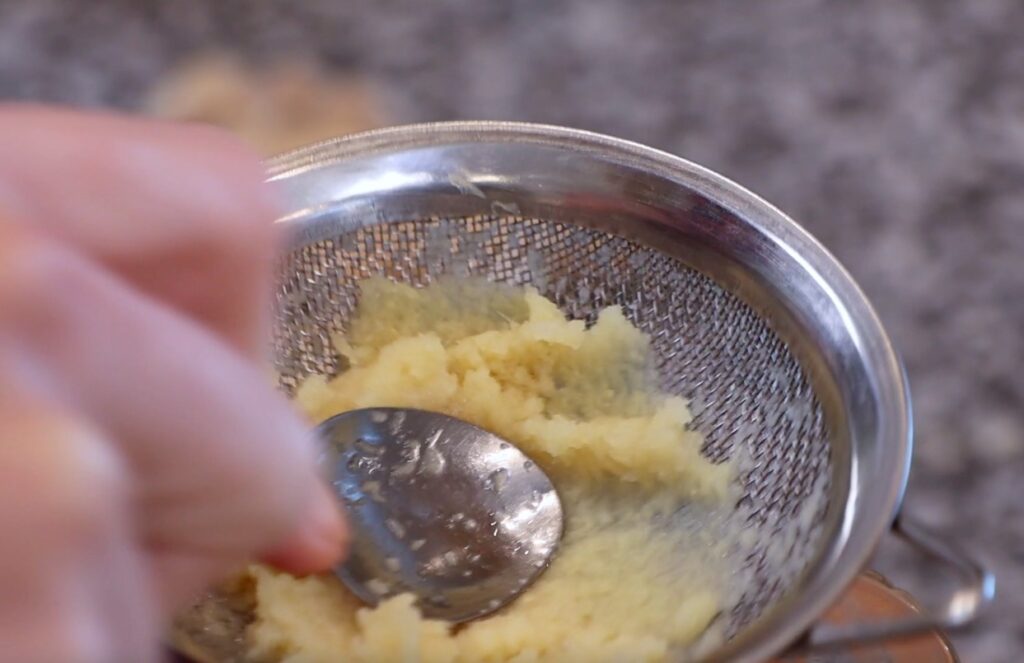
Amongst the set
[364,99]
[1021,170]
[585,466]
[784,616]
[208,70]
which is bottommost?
[784,616]

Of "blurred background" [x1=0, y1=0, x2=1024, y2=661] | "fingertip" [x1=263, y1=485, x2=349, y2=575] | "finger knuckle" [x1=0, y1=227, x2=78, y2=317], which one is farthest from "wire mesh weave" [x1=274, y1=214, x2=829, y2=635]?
"blurred background" [x1=0, y1=0, x2=1024, y2=661]

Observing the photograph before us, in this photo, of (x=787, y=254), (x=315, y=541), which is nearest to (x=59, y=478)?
(x=315, y=541)

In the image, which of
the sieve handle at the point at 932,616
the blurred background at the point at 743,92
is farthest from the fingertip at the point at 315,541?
the blurred background at the point at 743,92

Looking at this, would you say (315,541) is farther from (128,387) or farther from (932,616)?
(932,616)

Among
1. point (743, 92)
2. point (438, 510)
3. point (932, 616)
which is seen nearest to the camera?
point (932, 616)

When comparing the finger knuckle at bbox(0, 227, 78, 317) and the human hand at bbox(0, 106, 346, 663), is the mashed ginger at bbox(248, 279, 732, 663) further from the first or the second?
the finger knuckle at bbox(0, 227, 78, 317)

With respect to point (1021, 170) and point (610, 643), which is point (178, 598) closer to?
point (610, 643)

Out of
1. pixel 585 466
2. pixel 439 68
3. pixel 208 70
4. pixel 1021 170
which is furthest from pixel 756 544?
pixel 208 70

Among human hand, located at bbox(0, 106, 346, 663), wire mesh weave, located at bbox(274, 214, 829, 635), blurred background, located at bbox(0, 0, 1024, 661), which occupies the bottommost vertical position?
human hand, located at bbox(0, 106, 346, 663)
